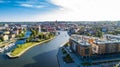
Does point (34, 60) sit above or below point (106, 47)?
below

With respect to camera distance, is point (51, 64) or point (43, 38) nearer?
point (51, 64)

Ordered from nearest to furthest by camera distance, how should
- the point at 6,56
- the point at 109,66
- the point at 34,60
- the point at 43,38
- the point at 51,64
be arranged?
the point at 109,66, the point at 51,64, the point at 34,60, the point at 6,56, the point at 43,38

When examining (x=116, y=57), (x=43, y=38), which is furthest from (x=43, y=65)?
(x=43, y=38)

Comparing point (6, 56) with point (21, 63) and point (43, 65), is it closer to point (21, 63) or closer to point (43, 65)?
point (21, 63)

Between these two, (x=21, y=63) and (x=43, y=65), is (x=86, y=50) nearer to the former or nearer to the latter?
(x=43, y=65)

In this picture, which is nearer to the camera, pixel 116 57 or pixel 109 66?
pixel 109 66

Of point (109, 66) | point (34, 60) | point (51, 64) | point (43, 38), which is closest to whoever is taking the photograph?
point (109, 66)

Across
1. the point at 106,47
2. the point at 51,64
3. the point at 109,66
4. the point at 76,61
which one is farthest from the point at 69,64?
the point at 106,47

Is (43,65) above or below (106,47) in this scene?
below

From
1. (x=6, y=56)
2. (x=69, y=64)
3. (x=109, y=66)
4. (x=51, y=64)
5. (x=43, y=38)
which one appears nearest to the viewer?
(x=109, y=66)
